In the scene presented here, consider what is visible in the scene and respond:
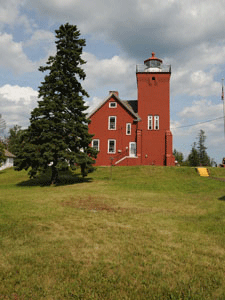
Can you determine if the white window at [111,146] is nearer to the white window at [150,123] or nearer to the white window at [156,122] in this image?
the white window at [150,123]

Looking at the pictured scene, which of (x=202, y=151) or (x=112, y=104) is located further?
(x=202, y=151)

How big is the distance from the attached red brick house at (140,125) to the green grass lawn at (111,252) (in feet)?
70.0

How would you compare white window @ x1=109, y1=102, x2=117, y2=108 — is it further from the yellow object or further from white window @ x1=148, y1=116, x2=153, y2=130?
the yellow object

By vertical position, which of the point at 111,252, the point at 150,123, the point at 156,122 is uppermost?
the point at 156,122

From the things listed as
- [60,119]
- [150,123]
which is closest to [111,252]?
[60,119]

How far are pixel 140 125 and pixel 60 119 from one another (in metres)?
15.4

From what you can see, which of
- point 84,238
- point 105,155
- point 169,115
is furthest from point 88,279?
point 169,115

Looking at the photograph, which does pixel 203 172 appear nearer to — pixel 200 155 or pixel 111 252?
pixel 111 252

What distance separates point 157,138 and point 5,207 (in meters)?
25.4

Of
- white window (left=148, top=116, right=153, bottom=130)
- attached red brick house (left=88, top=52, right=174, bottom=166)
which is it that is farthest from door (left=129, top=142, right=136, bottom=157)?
white window (left=148, top=116, right=153, bottom=130)

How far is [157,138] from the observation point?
32562 mm

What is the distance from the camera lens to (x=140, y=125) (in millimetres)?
32906

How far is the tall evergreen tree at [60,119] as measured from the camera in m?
19.7

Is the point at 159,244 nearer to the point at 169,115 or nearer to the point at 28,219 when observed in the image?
the point at 28,219
